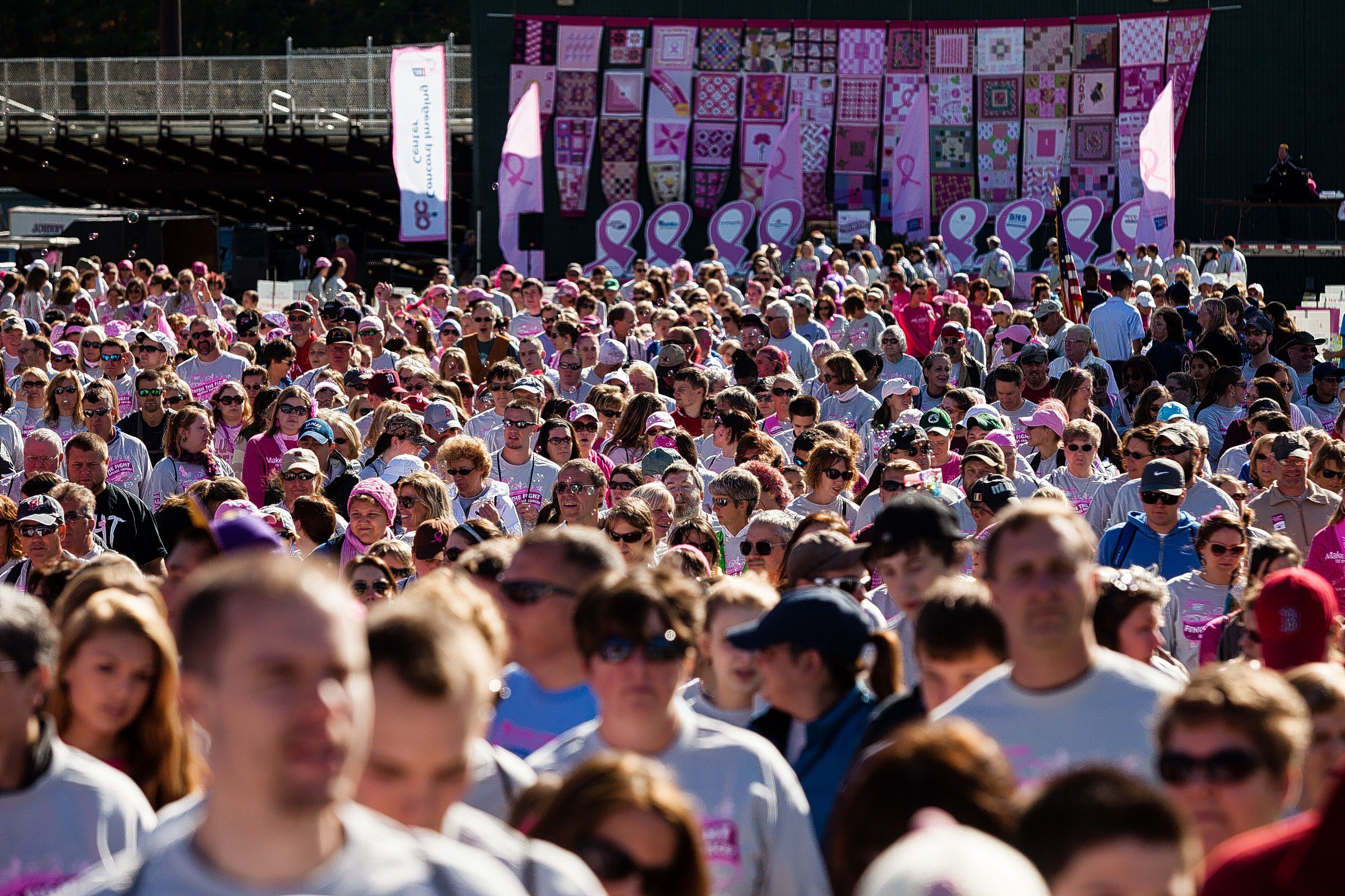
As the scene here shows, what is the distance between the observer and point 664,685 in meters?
3.54

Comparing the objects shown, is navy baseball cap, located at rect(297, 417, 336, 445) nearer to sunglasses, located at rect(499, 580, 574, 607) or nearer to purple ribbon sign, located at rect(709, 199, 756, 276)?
sunglasses, located at rect(499, 580, 574, 607)

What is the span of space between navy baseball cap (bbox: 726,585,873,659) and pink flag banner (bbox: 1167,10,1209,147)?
2765cm

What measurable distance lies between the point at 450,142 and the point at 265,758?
32.7 metres

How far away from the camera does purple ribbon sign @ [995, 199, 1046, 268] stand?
2731 centimetres

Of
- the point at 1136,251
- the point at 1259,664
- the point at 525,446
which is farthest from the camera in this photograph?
the point at 1136,251

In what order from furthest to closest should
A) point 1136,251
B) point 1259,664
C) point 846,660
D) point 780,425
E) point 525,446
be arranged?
1. point 1136,251
2. point 780,425
3. point 525,446
4. point 1259,664
5. point 846,660

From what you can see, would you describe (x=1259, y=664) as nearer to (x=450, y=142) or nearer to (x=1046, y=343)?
A: (x=1046, y=343)

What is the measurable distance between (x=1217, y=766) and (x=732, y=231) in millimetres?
25059

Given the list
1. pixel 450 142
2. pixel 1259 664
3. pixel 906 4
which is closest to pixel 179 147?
pixel 450 142

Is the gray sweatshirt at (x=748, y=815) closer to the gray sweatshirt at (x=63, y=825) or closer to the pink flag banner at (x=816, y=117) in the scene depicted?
the gray sweatshirt at (x=63, y=825)

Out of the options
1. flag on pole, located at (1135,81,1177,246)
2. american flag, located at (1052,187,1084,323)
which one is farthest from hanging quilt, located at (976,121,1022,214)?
american flag, located at (1052,187,1084,323)

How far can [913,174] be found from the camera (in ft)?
92.7

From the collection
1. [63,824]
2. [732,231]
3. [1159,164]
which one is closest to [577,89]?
[732,231]

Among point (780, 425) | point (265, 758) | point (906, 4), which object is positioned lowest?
point (780, 425)
